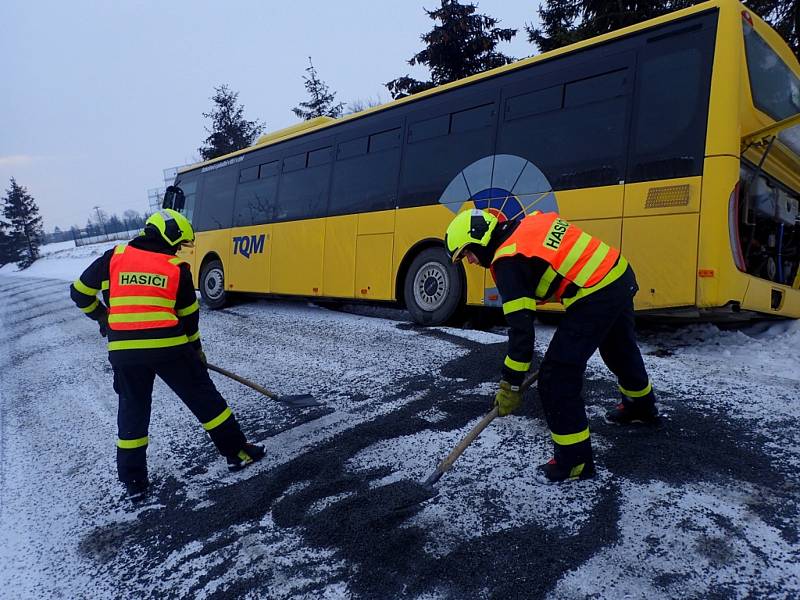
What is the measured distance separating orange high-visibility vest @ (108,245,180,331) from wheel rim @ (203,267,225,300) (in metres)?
7.28

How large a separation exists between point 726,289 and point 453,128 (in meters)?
3.65

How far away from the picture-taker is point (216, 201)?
10.4 metres

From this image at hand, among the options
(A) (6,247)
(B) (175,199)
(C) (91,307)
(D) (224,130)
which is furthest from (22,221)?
(C) (91,307)

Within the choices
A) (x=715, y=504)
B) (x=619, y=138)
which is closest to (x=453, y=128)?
(x=619, y=138)

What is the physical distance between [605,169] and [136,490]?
4.91 metres

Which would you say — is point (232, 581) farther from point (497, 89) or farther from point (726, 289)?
point (497, 89)

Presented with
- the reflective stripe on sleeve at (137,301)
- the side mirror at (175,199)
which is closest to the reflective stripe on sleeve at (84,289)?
the reflective stripe on sleeve at (137,301)

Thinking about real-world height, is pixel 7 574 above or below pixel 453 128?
below

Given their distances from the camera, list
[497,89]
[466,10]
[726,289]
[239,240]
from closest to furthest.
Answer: [726,289], [497,89], [239,240], [466,10]

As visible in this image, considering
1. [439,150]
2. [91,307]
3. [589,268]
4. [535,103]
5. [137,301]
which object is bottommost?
[91,307]

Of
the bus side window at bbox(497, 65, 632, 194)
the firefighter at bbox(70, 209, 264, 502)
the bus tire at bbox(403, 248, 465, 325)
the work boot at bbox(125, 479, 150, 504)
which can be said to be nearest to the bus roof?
the bus side window at bbox(497, 65, 632, 194)

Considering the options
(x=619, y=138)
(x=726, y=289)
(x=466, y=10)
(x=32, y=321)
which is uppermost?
(x=466, y=10)

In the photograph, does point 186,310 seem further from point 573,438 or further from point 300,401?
point 573,438

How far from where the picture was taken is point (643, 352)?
508 cm
